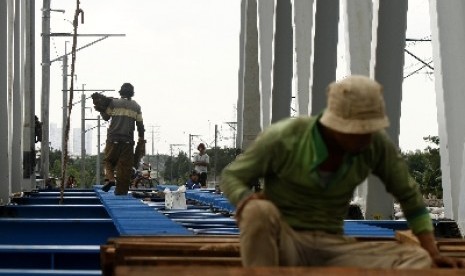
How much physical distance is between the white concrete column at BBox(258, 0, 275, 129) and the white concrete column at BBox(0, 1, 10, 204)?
5489 mm

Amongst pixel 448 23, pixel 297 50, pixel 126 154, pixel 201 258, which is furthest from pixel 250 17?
pixel 201 258

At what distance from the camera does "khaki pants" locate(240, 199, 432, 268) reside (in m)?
4.40

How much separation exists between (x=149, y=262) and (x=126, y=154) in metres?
9.94

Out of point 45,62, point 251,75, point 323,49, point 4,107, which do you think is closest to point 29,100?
point 251,75

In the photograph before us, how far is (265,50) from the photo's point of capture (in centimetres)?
1984

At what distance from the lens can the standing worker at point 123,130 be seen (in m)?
14.1

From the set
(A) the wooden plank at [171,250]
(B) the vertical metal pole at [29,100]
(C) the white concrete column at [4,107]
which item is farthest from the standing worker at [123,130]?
(A) the wooden plank at [171,250]

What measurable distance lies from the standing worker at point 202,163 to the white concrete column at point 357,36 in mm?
16243

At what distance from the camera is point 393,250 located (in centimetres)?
467

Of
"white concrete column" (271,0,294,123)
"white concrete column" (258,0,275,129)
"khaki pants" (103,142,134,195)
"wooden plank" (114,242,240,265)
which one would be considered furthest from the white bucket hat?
"white concrete column" (258,0,275,129)

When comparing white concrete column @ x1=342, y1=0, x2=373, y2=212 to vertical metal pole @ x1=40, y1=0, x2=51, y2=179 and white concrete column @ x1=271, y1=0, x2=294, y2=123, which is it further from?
vertical metal pole @ x1=40, y1=0, x2=51, y2=179

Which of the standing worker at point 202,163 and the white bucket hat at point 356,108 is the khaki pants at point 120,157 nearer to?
the white bucket hat at point 356,108

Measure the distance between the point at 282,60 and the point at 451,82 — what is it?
767 centimetres

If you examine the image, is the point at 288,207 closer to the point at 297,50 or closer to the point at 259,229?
the point at 259,229
